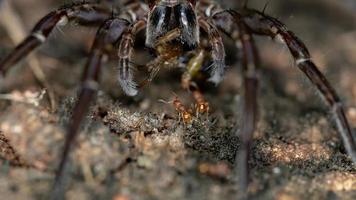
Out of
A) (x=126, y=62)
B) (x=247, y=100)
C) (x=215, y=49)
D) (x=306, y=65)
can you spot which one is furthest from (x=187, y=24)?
(x=247, y=100)

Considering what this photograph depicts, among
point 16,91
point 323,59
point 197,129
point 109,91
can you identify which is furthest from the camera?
point 323,59

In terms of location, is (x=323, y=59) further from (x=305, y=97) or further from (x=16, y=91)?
(x=16, y=91)

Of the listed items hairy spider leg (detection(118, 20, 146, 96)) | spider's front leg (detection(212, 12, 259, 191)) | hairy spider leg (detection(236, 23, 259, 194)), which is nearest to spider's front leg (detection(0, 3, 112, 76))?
hairy spider leg (detection(118, 20, 146, 96))

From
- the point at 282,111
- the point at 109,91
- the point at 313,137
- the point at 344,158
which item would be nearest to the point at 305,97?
the point at 282,111

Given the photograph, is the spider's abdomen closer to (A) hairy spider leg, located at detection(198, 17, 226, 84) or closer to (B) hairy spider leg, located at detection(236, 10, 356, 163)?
(A) hairy spider leg, located at detection(198, 17, 226, 84)

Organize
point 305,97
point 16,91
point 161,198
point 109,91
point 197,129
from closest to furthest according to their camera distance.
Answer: point 161,198, point 197,129, point 16,91, point 109,91, point 305,97

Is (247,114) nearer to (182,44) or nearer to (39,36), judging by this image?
(182,44)
